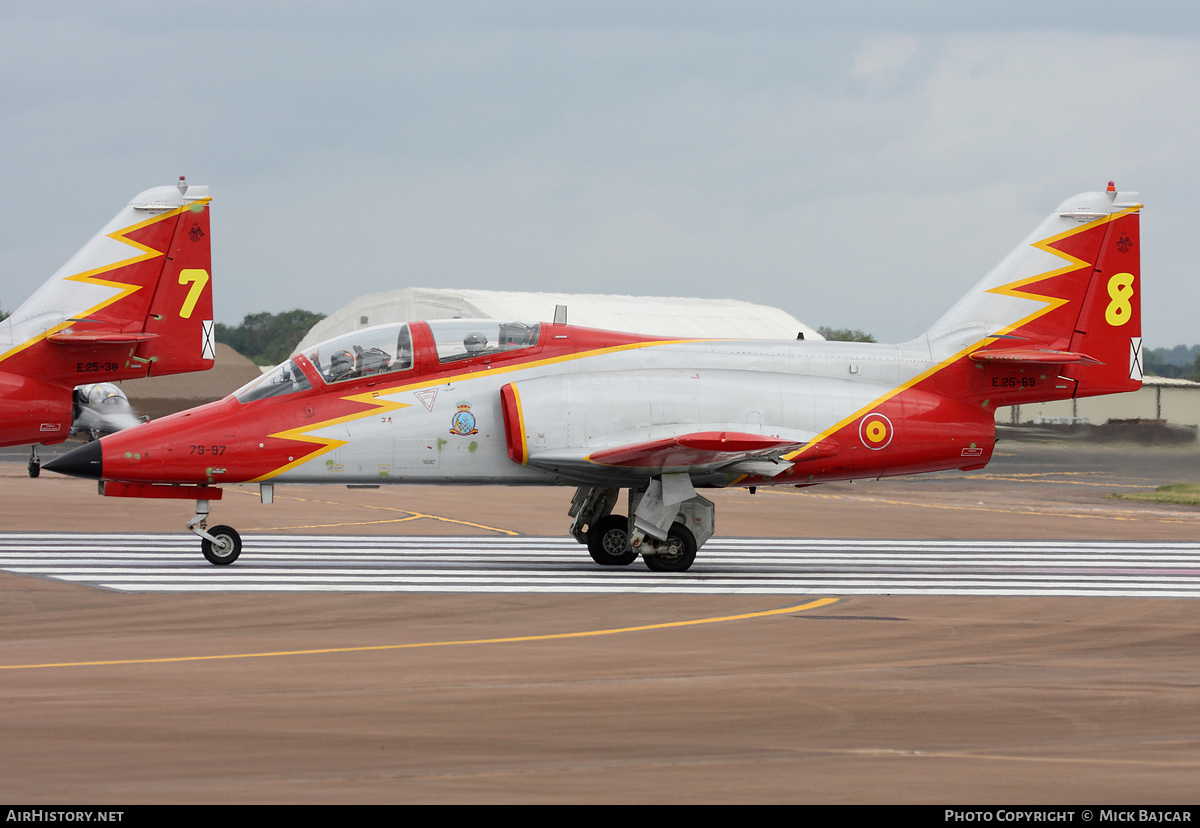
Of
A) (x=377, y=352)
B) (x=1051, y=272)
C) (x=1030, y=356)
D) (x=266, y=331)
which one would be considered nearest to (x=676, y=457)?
(x=377, y=352)

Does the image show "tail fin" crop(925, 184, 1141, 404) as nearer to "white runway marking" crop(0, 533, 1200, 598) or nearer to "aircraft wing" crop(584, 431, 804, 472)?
"white runway marking" crop(0, 533, 1200, 598)

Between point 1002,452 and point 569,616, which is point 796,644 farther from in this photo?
point 1002,452

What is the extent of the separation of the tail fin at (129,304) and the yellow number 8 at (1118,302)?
13.5 meters

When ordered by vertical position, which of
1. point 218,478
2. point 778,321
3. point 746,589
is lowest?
point 746,589

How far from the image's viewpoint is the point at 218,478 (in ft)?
50.7

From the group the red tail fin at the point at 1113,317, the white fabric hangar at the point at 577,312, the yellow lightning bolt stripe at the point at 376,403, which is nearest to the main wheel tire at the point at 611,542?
the yellow lightning bolt stripe at the point at 376,403

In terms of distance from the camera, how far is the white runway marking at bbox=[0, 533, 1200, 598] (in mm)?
14234

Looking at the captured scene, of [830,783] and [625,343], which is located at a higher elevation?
[625,343]

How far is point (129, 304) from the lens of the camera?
19297 millimetres

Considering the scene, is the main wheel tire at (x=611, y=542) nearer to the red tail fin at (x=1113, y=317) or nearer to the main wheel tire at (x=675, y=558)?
the main wheel tire at (x=675, y=558)

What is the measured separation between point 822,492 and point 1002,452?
40.3ft

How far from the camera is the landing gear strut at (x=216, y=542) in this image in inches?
612

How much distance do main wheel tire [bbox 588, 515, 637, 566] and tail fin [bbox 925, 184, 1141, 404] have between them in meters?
5.17
